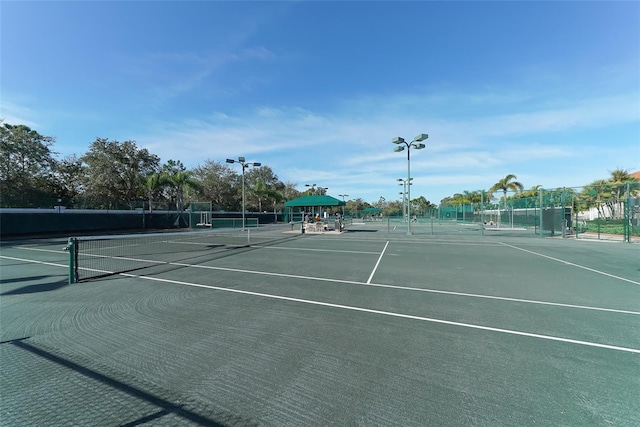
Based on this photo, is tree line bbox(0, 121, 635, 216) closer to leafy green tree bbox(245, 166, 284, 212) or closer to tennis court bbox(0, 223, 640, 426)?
leafy green tree bbox(245, 166, 284, 212)

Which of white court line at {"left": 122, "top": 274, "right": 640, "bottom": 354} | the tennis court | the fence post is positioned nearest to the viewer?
the tennis court

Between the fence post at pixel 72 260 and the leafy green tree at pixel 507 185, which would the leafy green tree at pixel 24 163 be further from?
the leafy green tree at pixel 507 185

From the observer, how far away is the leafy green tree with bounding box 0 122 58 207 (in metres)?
30.1

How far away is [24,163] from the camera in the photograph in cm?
3250

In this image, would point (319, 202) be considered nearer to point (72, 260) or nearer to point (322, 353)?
point (72, 260)

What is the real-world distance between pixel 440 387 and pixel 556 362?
1.73 m

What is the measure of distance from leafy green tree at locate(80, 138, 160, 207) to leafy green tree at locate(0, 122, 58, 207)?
4.01 meters

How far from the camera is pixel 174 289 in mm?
7055

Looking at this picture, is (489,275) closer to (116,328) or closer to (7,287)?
(116,328)

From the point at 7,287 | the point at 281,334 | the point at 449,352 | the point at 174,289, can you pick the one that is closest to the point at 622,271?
the point at 449,352

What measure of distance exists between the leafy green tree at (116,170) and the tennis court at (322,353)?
113 ft

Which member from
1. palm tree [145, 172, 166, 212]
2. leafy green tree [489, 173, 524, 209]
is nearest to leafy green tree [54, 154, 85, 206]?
palm tree [145, 172, 166, 212]

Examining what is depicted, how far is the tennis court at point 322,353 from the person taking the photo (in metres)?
2.66

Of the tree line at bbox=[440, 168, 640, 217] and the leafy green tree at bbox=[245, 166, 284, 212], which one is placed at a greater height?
the leafy green tree at bbox=[245, 166, 284, 212]
